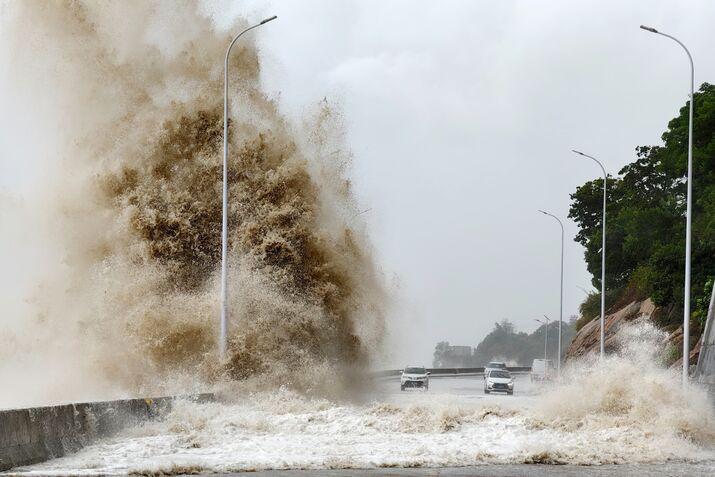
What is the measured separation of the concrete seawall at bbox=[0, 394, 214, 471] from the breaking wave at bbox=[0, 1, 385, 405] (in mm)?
7960

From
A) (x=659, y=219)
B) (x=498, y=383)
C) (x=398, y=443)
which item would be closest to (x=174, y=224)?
(x=398, y=443)

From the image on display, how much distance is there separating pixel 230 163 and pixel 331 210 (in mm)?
3368

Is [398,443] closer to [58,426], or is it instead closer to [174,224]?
[58,426]

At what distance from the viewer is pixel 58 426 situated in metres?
16.1

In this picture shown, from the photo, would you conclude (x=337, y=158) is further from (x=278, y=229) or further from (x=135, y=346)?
(x=135, y=346)

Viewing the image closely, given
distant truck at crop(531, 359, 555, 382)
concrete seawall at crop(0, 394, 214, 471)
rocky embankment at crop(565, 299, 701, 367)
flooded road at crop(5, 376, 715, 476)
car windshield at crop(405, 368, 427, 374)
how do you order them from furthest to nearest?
1. distant truck at crop(531, 359, 555, 382)
2. rocky embankment at crop(565, 299, 701, 367)
3. car windshield at crop(405, 368, 427, 374)
4. flooded road at crop(5, 376, 715, 476)
5. concrete seawall at crop(0, 394, 214, 471)

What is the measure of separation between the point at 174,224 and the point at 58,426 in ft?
45.2

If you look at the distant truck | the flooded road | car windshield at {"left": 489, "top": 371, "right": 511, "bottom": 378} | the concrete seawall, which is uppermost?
the concrete seawall

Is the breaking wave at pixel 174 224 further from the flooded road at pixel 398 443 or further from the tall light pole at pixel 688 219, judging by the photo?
Result: the tall light pole at pixel 688 219

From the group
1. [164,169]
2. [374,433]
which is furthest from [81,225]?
[374,433]

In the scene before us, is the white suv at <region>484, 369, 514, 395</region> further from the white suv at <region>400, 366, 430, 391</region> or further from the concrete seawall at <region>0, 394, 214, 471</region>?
the concrete seawall at <region>0, 394, 214, 471</region>

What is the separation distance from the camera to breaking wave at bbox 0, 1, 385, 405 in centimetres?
2822

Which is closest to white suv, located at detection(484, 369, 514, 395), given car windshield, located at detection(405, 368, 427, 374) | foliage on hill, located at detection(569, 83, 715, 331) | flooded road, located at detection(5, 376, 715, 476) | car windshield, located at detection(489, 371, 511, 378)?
car windshield, located at detection(489, 371, 511, 378)

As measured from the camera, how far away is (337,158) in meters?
33.7
